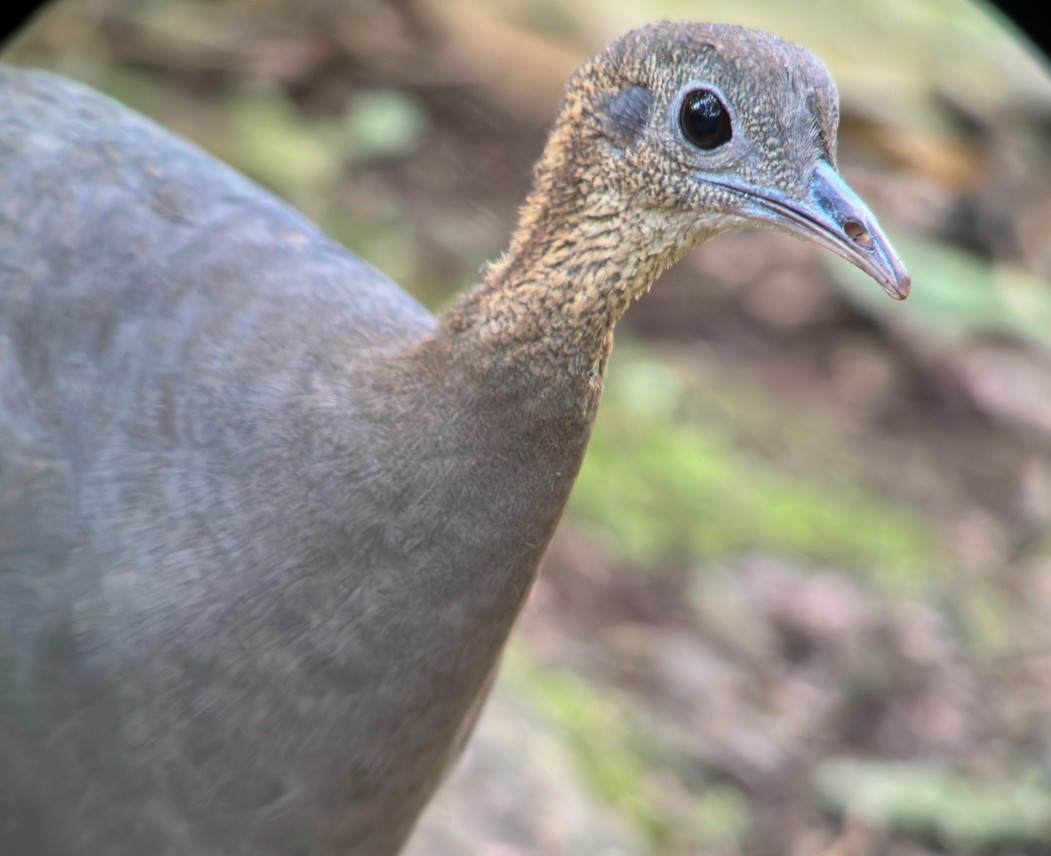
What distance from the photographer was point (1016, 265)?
7.17m

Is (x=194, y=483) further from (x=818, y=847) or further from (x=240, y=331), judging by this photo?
(x=818, y=847)

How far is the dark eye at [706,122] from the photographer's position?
2.43 meters

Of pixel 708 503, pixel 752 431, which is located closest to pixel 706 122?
pixel 708 503

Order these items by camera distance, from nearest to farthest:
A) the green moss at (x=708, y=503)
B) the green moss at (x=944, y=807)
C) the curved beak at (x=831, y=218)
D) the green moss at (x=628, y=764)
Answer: the curved beak at (x=831, y=218) → the green moss at (x=628, y=764) → the green moss at (x=944, y=807) → the green moss at (x=708, y=503)

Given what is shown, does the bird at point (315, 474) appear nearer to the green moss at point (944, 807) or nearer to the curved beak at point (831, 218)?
the curved beak at point (831, 218)

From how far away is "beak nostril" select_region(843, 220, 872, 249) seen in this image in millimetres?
2393

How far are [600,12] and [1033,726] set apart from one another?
3799 mm

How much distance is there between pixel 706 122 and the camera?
2428mm

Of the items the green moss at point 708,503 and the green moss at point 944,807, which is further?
the green moss at point 708,503

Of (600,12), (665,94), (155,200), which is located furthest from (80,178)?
(600,12)

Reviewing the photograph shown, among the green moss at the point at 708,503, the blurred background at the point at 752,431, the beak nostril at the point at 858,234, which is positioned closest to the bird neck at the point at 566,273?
the beak nostril at the point at 858,234

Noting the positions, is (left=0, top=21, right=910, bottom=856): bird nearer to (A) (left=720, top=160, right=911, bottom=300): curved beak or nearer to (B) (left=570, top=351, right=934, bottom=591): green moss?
(A) (left=720, top=160, right=911, bottom=300): curved beak

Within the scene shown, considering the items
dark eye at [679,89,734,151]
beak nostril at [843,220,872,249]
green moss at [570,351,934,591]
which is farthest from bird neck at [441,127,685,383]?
green moss at [570,351,934,591]

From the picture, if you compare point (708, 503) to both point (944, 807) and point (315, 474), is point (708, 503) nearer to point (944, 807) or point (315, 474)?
point (944, 807)
